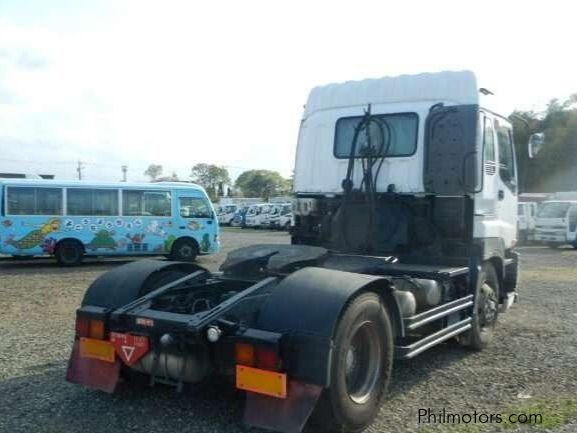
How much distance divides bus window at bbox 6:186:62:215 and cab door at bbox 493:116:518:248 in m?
12.9

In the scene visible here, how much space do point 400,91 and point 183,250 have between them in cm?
1217

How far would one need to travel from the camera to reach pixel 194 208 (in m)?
18.4

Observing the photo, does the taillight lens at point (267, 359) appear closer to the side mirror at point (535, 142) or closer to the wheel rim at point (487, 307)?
the wheel rim at point (487, 307)

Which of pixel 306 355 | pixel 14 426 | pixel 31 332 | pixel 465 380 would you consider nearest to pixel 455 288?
pixel 465 380

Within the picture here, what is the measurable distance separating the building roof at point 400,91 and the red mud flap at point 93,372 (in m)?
4.22

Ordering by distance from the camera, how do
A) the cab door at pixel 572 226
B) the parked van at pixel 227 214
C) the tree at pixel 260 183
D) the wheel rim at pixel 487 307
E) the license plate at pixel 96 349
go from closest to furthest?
the license plate at pixel 96 349
the wheel rim at pixel 487 307
the cab door at pixel 572 226
the parked van at pixel 227 214
the tree at pixel 260 183

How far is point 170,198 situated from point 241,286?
13.1 m

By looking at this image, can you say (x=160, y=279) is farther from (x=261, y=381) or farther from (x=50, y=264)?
Answer: (x=50, y=264)

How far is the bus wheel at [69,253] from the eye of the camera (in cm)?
1684

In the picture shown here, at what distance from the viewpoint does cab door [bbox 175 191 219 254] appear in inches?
715

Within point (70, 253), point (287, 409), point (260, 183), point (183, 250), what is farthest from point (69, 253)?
point (260, 183)

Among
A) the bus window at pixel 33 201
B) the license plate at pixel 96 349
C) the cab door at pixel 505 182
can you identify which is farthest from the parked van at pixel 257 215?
the license plate at pixel 96 349

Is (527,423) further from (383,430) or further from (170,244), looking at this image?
(170,244)

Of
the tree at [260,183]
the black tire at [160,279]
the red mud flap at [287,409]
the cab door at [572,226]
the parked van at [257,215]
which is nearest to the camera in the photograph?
the red mud flap at [287,409]
